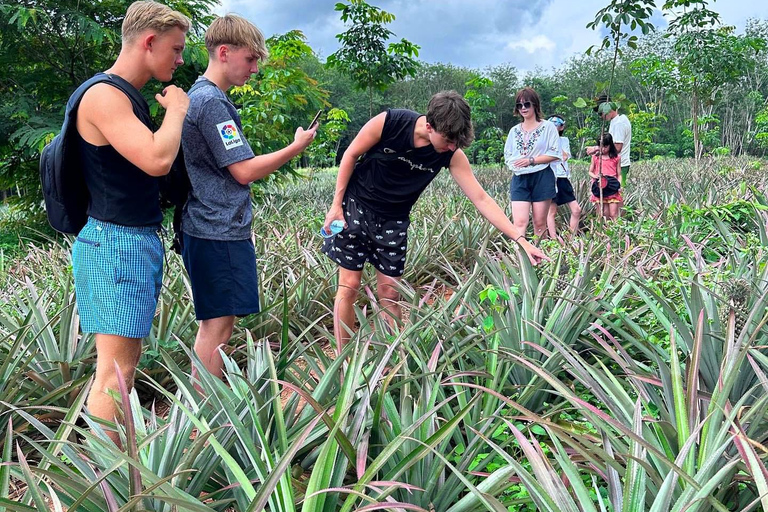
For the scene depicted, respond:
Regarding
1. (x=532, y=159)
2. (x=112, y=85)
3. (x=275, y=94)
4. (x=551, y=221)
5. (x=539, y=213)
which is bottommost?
(x=551, y=221)

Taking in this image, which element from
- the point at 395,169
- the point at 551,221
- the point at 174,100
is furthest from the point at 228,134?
the point at 551,221

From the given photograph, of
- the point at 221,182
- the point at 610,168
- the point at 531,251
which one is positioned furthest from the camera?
the point at 610,168

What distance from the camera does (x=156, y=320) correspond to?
2941 mm

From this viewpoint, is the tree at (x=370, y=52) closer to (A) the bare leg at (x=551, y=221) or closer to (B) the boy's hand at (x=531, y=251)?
(A) the bare leg at (x=551, y=221)

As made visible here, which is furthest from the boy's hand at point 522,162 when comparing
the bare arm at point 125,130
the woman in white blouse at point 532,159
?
the bare arm at point 125,130

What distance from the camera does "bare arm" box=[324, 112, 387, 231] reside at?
2.76m

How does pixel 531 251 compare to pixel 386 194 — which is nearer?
pixel 531 251

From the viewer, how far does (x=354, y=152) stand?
9.23 ft

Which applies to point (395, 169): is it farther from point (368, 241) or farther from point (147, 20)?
point (147, 20)

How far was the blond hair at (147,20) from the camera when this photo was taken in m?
1.69

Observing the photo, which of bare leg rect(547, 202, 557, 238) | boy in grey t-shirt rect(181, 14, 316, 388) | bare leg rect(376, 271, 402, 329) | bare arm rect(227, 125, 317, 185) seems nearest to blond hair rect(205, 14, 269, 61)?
boy in grey t-shirt rect(181, 14, 316, 388)

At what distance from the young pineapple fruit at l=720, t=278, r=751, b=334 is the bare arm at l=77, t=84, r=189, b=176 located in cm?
196

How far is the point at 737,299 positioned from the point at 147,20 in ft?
7.26

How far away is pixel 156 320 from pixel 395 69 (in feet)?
24.1
